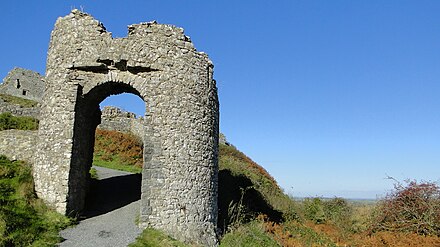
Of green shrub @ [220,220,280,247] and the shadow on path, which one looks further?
the shadow on path

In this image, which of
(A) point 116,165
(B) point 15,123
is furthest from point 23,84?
(A) point 116,165

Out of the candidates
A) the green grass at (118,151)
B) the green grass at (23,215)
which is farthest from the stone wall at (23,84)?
the green grass at (23,215)

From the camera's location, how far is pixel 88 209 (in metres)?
14.0

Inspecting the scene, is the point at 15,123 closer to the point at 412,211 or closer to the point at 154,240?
the point at 154,240

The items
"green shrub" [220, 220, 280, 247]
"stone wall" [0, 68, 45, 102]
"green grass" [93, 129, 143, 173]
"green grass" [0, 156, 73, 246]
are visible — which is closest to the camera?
"green grass" [0, 156, 73, 246]

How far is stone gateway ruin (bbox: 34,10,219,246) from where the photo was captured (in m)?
11.9

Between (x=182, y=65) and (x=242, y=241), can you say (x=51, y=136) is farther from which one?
(x=242, y=241)

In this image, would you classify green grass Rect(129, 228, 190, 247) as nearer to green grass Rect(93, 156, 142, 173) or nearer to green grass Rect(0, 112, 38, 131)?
green grass Rect(93, 156, 142, 173)

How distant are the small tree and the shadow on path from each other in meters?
11.7

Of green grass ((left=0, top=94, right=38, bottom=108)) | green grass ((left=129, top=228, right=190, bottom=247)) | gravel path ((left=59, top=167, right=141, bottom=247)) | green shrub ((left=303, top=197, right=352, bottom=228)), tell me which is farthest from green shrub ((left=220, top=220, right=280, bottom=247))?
green grass ((left=0, top=94, right=38, bottom=108))

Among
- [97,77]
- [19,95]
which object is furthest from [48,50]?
[19,95]

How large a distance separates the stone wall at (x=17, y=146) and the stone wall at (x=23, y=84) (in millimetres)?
22410

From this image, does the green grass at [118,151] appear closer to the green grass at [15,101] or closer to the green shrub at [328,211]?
the green grass at [15,101]

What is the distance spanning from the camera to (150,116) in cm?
1225
